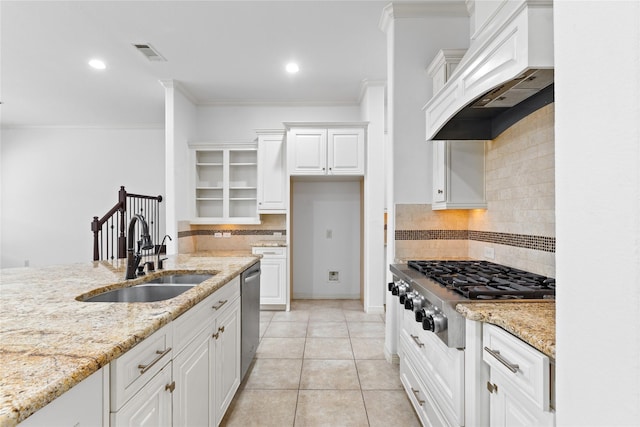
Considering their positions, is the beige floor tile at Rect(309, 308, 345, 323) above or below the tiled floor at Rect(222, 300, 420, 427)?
above

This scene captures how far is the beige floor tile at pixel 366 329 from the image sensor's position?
11.9 feet

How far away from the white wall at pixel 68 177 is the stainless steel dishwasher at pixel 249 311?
4.30m

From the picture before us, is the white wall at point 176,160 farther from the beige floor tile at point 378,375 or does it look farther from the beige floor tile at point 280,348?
the beige floor tile at point 378,375

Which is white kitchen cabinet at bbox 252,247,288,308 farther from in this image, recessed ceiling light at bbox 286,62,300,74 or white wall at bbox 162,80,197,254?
recessed ceiling light at bbox 286,62,300,74

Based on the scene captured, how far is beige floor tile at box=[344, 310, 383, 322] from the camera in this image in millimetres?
4145

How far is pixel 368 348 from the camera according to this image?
3271 mm

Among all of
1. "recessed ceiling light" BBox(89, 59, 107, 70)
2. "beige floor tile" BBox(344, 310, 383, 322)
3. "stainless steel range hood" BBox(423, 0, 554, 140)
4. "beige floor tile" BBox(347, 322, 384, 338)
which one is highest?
"recessed ceiling light" BBox(89, 59, 107, 70)

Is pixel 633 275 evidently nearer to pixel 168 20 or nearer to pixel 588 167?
pixel 588 167

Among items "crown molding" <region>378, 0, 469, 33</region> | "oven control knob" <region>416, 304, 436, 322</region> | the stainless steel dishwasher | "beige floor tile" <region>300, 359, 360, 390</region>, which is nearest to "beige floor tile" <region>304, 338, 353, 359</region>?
"beige floor tile" <region>300, 359, 360, 390</region>

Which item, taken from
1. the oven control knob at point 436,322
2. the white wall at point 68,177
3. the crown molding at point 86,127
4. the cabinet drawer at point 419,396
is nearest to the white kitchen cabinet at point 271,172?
the white wall at point 68,177

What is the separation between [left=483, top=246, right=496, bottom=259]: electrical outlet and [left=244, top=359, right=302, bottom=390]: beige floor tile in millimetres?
1754

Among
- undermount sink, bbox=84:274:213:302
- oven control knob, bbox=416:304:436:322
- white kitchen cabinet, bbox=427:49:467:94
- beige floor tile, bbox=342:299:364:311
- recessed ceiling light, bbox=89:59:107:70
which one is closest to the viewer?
oven control knob, bbox=416:304:436:322

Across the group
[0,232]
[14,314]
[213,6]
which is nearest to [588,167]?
[14,314]

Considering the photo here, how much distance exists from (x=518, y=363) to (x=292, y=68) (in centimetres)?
376
